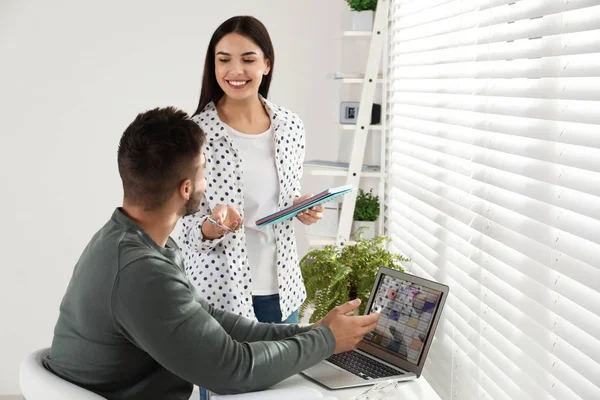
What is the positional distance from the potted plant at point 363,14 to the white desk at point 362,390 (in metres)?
1.94

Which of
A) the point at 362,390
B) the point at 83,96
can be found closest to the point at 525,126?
the point at 362,390

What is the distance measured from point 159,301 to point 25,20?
2895 millimetres

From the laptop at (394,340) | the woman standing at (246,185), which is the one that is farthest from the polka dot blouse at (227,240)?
the laptop at (394,340)

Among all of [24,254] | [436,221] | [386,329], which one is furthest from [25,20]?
[386,329]

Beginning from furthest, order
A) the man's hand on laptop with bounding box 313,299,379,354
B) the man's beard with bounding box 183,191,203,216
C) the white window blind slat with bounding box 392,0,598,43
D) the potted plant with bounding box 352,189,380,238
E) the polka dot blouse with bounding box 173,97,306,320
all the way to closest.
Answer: the potted plant with bounding box 352,189,380,238 < the polka dot blouse with bounding box 173,97,306,320 < the man's hand on laptop with bounding box 313,299,379,354 < the man's beard with bounding box 183,191,203,216 < the white window blind slat with bounding box 392,0,598,43

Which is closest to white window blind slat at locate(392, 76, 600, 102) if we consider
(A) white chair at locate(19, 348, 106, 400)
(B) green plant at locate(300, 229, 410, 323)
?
(B) green plant at locate(300, 229, 410, 323)

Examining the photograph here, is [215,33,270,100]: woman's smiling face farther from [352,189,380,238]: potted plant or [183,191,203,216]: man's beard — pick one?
[352,189,380,238]: potted plant

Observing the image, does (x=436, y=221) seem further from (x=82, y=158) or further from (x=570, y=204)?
(x=82, y=158)

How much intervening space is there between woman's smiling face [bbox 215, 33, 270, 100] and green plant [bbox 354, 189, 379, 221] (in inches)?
44.2

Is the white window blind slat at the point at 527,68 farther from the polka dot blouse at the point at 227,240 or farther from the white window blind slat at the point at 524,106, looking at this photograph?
the polka dot blouse at the point at 227,240

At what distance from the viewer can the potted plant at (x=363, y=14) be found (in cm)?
332

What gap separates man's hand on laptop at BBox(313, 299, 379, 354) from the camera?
1743 mm

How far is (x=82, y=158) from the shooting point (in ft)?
12.9

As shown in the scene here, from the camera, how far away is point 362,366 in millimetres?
1852
